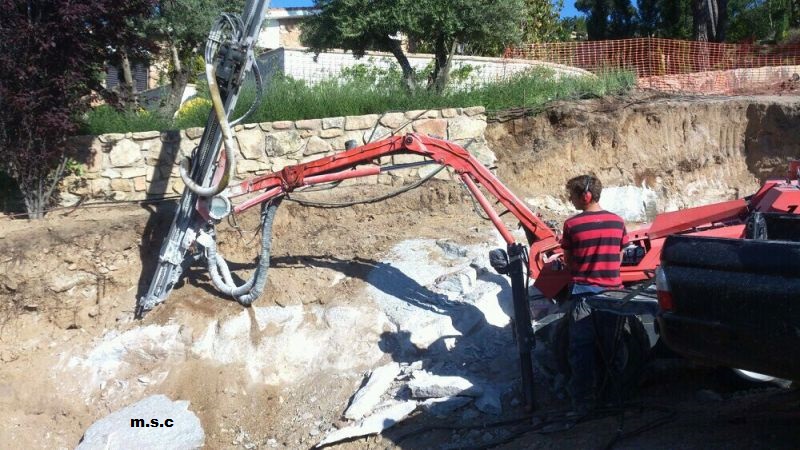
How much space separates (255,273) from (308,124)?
303 centimetres

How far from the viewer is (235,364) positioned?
24.1 ft

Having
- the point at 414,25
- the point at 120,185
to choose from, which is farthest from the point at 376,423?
the point at 414,25

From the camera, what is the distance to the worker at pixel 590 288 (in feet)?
18.0

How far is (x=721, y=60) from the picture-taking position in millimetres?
16562

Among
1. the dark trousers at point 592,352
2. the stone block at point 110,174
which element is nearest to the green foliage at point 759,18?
the stone block at point 110,174

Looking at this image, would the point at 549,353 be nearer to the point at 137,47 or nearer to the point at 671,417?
the point at 671,417

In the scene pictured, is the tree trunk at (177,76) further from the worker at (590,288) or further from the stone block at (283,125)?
the worker at (590,288)

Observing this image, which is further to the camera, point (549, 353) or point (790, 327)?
point (549, 353)

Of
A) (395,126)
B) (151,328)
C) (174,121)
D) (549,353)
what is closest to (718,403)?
(549,353)

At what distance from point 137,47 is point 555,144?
5785 mm

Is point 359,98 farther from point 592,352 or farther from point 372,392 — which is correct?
point 592,352

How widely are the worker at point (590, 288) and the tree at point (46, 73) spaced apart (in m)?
5.48

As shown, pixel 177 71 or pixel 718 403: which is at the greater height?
pixel 177 71

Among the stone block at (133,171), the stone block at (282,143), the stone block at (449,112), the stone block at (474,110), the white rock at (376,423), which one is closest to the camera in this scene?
the white rock at (376,423)
